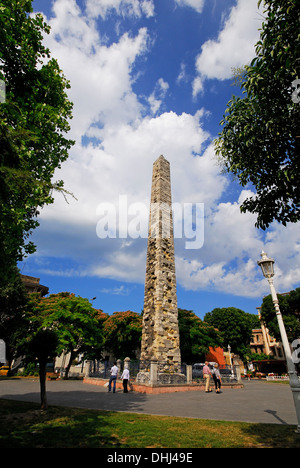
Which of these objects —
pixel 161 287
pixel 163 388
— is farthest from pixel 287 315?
pixel 163 388

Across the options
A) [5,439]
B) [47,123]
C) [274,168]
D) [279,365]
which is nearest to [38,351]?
[5,439]

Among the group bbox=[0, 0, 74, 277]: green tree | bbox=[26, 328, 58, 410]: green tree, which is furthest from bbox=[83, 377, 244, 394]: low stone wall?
bbox=[0, 0, 74, 277]: green tree

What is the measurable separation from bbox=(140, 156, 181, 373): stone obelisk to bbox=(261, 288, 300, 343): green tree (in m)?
29.0

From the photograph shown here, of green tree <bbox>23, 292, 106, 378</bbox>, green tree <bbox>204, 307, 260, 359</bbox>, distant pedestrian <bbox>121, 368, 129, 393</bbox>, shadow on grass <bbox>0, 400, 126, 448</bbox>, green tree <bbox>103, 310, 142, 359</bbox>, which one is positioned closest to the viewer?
shadow on grass <bbox>0, 400, 126, 448</bbox>

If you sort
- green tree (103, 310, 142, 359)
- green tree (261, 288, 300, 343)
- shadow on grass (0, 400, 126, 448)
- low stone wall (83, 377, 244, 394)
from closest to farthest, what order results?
shadow on grass (0, 400, 126, 448) < low stone wall (83, 377, 244, 394) < green tree (103, 310, 142, 359) < green tree (261, 288, 300, 343)

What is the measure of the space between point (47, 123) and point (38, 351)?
25.1 feet

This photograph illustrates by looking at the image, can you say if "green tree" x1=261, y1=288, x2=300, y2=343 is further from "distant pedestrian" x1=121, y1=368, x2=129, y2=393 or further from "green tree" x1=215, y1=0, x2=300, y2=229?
"green tree" x1=215, y1=0, x2=300, y2=229

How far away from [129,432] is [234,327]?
48.3 metres

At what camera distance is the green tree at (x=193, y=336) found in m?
30.0

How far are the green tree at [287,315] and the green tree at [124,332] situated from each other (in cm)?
2323

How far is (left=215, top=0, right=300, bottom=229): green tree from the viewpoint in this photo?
5.98 metres

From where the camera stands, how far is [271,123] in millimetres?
6922

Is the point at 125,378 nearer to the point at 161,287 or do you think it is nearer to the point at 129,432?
the point at 161,287
